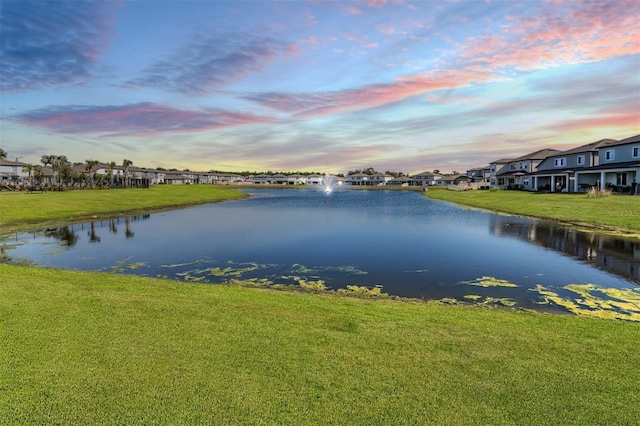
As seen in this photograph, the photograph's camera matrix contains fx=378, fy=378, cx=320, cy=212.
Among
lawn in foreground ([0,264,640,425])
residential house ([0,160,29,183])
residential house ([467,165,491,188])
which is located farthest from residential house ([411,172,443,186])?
lawn in foreground ([0,264,640,425])

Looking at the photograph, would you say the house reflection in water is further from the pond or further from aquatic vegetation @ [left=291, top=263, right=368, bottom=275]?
aquatic vegetation @ [left=291, top=263, right=368, bottom=275]

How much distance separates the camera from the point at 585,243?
22125 millimetres

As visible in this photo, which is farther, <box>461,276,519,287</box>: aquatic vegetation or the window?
the window

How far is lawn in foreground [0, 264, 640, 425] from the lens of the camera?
15.9 feet

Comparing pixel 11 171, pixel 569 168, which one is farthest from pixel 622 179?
pixel 11 171

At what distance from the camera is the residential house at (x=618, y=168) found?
48450mm

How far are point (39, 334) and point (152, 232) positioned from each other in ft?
75.3

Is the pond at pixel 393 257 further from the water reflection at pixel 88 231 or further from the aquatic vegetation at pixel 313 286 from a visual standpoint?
the aquatic vegetation at pixel 313 286

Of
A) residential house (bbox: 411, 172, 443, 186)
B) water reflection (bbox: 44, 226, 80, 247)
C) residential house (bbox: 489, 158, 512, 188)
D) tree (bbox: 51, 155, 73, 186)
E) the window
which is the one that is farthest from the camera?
residential house (bbox: 411, 172, 443, 186)

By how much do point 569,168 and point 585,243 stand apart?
52030 mm

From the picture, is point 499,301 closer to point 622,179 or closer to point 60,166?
point 622,179

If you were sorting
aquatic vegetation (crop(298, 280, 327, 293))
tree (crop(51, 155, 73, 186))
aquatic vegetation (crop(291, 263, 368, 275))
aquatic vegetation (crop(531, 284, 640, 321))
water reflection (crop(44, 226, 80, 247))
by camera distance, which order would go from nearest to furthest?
aquatic vegetation (crop(531, 284, 640, 321))
aquatic vegetation (crop(298, 280, 327, 293))
aquatic vegetation (crop(291, 263, 368, 275))
water reflection (crop(44, 226, 80, 247))
tree (crop(51, 155, 73, 186))

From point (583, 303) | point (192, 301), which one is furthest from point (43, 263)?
point (583, 303)

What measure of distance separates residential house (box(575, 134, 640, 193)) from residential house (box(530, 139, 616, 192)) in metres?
0.82
